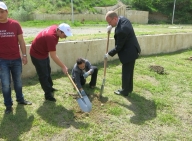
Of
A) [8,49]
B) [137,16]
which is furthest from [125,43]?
[137,16]

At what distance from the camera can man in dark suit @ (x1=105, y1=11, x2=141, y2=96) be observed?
411 centimetres

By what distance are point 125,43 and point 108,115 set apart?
4.82ft

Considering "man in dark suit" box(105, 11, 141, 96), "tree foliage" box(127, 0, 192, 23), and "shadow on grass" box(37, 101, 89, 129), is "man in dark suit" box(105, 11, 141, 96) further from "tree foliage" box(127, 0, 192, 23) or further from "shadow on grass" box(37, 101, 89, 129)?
"tree foliage" box(127, 0, 192, 23)

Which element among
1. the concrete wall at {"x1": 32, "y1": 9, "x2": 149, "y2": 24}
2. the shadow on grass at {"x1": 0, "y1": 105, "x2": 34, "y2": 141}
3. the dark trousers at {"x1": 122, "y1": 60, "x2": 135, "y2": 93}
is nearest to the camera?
the shadow on grass at {"x1": 0, "y1": 105, "x2": 34, "y2": 141}

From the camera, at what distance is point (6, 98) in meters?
3.78

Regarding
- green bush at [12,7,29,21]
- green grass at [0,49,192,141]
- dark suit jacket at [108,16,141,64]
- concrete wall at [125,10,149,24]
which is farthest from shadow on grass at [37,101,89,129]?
concrete wall at [125,10,149,24]

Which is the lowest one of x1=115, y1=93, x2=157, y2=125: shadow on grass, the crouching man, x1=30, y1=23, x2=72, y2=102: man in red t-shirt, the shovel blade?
x1=115, y1=93, x2=157, y2=125: shadow on grass

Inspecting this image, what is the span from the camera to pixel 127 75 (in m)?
4.58

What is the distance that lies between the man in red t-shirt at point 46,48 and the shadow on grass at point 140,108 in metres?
1.59

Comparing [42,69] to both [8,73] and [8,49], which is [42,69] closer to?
[8,73]

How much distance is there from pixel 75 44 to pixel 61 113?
2708 millimetres

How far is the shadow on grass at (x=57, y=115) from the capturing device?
373 cm

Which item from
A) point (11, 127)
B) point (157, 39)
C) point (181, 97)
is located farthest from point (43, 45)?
point (157, 39)

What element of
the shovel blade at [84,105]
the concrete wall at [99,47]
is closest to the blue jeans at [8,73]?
the shovel blade at [84,105]
